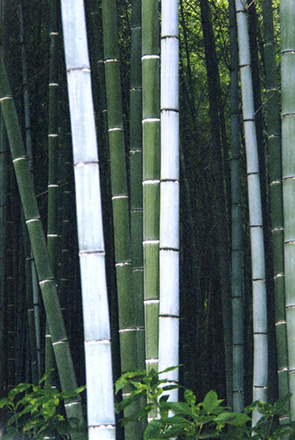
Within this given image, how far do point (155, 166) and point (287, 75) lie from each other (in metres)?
0.46

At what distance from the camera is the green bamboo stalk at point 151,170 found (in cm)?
166

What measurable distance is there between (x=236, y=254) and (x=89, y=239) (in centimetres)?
145

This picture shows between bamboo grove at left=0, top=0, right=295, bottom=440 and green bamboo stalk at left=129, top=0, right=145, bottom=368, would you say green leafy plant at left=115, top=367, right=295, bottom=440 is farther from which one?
green bamboo stalk at left=129, top=0, right=145, bottom=368

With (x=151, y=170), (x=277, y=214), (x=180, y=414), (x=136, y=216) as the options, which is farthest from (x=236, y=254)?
(x=180, y=414)

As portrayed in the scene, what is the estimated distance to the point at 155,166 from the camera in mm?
1695

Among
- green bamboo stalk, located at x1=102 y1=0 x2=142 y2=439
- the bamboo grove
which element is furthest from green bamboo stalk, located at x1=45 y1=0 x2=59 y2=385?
green bamboo stalk, located at x1=102 y1=0 x2=142 y2=439

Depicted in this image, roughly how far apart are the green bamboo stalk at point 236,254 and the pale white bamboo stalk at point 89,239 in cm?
134

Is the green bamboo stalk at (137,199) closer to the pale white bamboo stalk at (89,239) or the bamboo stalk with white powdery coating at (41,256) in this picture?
the bamboo stalk with white powdery coating at (41,256)

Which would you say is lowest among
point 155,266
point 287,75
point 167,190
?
point 155,266

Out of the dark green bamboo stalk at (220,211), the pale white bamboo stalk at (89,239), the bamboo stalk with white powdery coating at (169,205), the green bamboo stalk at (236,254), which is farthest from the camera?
the dark green bamboo stalk at (220,211)

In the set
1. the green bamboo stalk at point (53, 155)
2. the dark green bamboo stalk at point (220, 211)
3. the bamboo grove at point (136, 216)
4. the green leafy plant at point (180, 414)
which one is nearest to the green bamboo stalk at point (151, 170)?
the bamboo grove at point (136, 216)

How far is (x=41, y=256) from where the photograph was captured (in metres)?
1.94

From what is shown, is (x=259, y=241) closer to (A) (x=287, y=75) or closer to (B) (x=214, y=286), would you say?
(A) (x=287, y=75)

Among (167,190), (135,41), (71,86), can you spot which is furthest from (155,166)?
(135,41)
